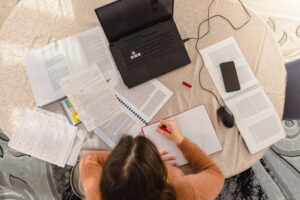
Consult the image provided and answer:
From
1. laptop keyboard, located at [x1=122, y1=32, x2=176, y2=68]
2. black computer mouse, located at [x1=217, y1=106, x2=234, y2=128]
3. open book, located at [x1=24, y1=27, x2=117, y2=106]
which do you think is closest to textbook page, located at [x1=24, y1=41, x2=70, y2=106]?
open book, located at [x1=24, y1=27, x2=117, y2=106]

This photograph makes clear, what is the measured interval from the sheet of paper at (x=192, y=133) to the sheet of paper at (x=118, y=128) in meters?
0.05

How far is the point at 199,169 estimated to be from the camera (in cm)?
83

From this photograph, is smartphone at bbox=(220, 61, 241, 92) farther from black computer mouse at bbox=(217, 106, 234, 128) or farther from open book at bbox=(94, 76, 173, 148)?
open book at bbox=(94, 76, 173, 148)

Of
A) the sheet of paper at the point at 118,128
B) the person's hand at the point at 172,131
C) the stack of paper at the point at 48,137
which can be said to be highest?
the stack of paper at the point at 48,137

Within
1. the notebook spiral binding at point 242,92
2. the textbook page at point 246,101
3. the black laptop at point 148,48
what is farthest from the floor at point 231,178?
the black laptop at point 148,48

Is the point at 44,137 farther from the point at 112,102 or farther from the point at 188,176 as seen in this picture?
the point at 188,176

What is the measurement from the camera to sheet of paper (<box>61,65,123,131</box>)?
88 centimetres

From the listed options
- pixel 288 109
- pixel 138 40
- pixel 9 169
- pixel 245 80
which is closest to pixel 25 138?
pixel 138 40

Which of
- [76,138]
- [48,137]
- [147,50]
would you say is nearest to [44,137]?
[48,137]

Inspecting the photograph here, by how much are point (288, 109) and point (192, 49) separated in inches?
22.5

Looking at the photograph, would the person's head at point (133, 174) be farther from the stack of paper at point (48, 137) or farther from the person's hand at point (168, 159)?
the stack of paper at point (48, 137)

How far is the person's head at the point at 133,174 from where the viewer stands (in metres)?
0.56

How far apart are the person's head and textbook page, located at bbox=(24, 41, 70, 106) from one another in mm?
474

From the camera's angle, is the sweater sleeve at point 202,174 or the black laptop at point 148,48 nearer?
the sweater sleeve at point 202,174
